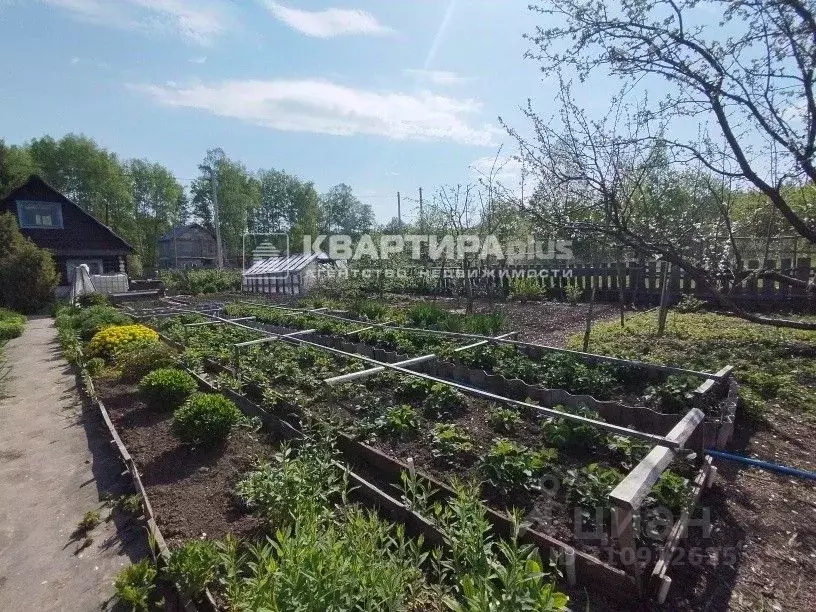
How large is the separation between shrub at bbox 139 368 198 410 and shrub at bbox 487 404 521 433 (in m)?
3.57

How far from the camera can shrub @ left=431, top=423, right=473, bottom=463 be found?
3.22 meters

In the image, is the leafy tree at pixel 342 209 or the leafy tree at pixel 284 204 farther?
the leafy tree at pixel 342 209

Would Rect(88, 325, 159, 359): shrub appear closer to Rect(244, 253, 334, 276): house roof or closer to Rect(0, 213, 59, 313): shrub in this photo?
Rect(244, 253, 334, 276): house roof

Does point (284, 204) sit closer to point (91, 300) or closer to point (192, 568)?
point (91, 300)

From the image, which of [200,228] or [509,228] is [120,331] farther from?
[200,228]

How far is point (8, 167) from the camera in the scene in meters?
26.8

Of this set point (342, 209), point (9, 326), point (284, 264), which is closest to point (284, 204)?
point (342, 209)

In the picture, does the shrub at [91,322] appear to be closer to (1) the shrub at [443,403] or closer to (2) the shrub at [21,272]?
(2) the shrub at [21,272]

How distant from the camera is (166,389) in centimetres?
479

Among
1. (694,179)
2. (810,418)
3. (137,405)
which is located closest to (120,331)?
(137,405)

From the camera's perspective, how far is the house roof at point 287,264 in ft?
61.2

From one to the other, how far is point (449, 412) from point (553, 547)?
198cm

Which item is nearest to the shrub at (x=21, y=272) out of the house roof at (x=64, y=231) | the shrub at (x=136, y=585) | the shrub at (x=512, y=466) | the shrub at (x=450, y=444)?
the house roof at (x=64, y=231)

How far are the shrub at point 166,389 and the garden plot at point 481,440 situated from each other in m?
0.50
